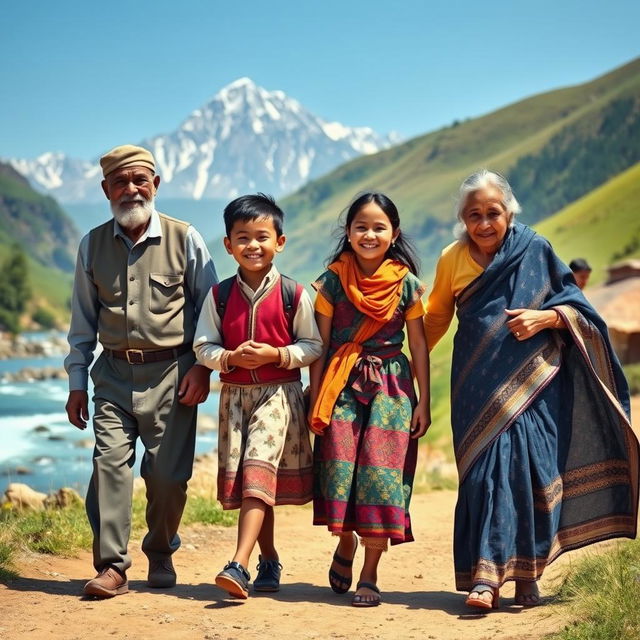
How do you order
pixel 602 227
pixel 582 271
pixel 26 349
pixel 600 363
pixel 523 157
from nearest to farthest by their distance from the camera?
pixel 600 363, pixel 582 271, pixel 602 227, pixel 26 349, pixel 523 157

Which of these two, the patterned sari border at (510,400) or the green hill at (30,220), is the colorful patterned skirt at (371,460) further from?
the green hill at (30,220)

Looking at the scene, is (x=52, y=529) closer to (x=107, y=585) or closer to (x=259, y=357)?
(x=107, y=585)

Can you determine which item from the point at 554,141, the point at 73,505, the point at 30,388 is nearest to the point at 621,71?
the point at 554,141

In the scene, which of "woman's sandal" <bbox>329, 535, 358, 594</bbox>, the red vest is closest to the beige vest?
the red vest

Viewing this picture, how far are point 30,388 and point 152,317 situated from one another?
51109 millimetres

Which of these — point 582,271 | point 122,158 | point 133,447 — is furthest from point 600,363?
point 582,271

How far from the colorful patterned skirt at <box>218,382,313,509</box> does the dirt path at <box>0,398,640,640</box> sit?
0.57 metres

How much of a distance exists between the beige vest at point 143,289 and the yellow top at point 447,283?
4.36 feet

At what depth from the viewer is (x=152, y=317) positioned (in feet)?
17.7

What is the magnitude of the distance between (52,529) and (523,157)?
456 feet

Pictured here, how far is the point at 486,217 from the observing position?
17.1 feet

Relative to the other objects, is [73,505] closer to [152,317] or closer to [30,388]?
[152,317]

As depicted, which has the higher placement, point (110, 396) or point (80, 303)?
point (80, 303)

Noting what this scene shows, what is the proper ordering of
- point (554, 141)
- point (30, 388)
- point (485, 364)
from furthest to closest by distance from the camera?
point (554, 141), point (30, 388), point (485, 364)
